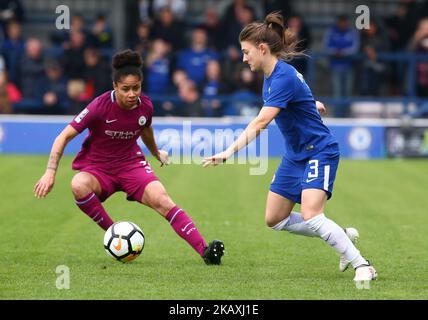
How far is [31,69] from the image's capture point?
2078 cm

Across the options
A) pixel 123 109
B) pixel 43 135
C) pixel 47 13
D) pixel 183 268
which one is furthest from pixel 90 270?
pixel 47 13

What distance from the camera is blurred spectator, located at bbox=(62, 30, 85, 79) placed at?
20000mm

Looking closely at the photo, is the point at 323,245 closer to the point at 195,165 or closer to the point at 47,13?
the point at 195,165

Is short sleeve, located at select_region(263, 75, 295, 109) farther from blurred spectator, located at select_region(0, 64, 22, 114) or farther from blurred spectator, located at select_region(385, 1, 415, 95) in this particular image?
blurred spectator, located at select_region(385, 1, 415, 95)

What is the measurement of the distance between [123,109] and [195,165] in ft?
32.5

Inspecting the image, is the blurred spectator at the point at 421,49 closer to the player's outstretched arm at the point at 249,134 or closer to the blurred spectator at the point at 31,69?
the blurred spectator at the point at 31,69

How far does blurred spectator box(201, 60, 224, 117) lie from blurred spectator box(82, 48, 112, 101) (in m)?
2.00

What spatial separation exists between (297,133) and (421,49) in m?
14.4

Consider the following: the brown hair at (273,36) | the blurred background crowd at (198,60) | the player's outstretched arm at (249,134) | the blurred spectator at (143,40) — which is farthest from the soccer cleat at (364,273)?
the blurred spectator at (143,40)

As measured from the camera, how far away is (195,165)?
18.1 m

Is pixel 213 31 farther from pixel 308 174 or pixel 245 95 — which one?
pixel 308 174

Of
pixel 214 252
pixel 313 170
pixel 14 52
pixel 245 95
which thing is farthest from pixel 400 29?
pixel 313 170

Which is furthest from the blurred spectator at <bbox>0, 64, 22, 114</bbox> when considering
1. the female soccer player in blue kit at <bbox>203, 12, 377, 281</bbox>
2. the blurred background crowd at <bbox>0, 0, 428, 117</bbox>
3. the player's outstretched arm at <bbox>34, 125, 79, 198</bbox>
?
the female soccer player in blue kit at <bbox>203, 12, 377, 281</bbox>

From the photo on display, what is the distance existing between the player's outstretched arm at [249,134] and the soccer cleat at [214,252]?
4.09ft
